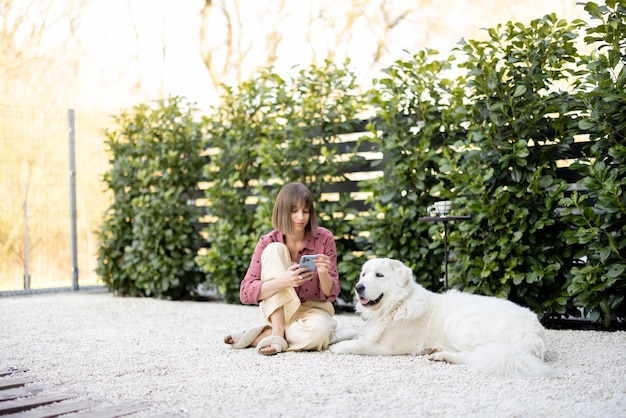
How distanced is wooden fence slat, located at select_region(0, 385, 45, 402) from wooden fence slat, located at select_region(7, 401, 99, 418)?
0.94 ft

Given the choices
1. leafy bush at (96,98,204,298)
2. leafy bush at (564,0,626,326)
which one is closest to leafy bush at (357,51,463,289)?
leafy bush at (564,0,626,326)

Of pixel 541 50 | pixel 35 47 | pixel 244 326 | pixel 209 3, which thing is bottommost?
pixel 244 326

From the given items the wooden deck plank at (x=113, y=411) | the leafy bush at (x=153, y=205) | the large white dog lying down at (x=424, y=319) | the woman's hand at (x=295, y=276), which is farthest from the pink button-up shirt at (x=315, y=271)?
the leafy bush at (x=153, y=205)

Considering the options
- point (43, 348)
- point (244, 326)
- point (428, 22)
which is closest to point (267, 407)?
point (43, 348)

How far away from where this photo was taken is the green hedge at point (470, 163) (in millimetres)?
4746

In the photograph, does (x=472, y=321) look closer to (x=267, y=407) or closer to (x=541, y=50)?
(x=267, y=407)

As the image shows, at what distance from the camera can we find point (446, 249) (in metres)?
5.11

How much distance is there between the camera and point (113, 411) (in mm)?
2754

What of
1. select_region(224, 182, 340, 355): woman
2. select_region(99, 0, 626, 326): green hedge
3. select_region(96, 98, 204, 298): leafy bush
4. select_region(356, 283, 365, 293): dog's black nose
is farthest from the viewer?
select_region(96, 98, 204, 298): leafy bush

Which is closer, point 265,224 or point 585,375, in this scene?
point 585,375

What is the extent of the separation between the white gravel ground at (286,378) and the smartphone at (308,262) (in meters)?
0.56

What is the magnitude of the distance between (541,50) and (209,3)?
11402 millimetres

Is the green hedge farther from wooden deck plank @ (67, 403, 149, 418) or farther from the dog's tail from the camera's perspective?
wooden deck plank @ (67, 403, 149, 418)

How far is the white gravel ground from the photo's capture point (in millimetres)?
2770
